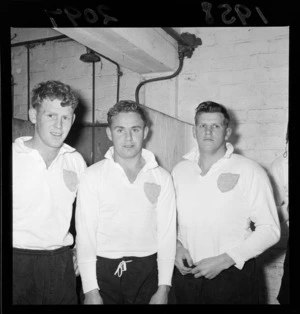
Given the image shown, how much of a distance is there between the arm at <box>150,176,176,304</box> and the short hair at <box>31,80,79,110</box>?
496 mm

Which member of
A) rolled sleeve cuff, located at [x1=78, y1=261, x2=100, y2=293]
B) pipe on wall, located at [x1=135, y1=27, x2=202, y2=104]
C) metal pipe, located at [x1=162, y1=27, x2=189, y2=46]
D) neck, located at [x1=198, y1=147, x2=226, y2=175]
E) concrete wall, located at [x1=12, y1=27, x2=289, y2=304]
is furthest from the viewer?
pipe on wall, located at [x1=135, y1=27, x2=202, y2=104]

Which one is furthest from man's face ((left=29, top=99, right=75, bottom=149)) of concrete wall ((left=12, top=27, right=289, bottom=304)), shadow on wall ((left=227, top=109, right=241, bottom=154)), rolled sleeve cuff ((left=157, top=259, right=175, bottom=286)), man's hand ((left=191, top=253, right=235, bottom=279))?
shadow on wall ((left=227, top=109, right=241, bottom=154))

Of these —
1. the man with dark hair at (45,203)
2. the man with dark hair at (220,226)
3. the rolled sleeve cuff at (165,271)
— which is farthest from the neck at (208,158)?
the man with dark hair at (45,203)

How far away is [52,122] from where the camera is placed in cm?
132

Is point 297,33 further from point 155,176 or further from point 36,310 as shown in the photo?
point 36,310

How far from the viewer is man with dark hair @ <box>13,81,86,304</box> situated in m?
1.27

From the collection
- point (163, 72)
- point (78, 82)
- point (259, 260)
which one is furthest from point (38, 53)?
point (259, 260)

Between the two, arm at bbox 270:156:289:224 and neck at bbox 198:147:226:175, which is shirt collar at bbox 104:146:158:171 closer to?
neck at bbox 198:147:226:175

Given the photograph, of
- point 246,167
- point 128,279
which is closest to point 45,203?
point 128,279

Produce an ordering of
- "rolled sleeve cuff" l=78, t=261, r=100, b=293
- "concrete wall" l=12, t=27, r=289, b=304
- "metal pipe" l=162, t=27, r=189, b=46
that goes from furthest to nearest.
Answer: "metal pipe" l=162, t=27, r=189, b=46 → "concrete wall" l=12, t=27, r=289, b=304 → "rolled sleeve cuff" l=78, t=261, r=100, b=293

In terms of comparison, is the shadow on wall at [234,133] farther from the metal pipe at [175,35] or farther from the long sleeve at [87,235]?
the long sleeve at [87,235]

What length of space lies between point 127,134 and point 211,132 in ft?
1.10

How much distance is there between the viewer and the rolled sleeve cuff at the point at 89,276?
1253 millimetres

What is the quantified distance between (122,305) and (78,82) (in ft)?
4.73
